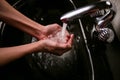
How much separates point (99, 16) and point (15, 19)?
0.34 m

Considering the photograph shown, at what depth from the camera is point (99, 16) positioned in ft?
2.99

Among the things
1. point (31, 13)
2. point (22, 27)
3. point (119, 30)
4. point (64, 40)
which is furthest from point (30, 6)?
point (119, 30)

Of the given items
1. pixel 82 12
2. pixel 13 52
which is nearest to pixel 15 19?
pixel 13 52

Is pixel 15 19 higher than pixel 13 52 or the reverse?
higher

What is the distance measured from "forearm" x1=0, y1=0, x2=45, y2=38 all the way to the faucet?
0.70 feet

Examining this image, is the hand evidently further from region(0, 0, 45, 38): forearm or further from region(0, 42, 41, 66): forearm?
region(0, 0, 45, 38): forearm

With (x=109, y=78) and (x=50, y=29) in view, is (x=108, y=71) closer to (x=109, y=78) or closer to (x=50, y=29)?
(x=109, y=78)

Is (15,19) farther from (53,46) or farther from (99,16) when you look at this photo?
(99,16)

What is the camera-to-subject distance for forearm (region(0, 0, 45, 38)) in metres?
0.91

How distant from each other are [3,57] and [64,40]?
241 mm

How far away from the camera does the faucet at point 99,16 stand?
750 millimetres

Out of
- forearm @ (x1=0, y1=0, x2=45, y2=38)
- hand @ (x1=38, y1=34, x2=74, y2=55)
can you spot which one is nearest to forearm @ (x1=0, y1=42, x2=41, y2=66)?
hand @ (x1=38, y1=34, x2=74, y2=55)

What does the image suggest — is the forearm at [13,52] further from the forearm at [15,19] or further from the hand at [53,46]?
the forearm at [15,19]

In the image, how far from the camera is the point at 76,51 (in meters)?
0.99
